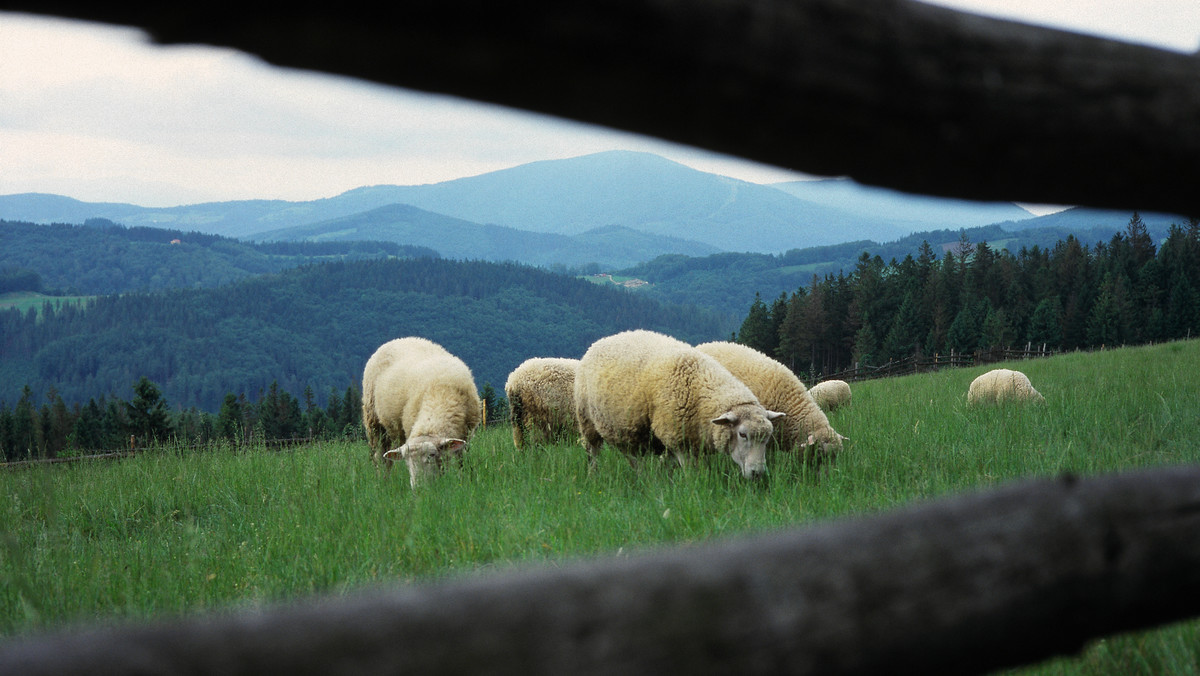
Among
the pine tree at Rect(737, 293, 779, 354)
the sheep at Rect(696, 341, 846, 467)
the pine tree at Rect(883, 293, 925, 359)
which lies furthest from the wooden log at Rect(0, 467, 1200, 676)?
the pine tree at Rect(737, 293, 779, 354)

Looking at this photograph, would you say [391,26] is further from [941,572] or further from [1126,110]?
[1126,110]

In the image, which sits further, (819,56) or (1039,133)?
(1039,133)

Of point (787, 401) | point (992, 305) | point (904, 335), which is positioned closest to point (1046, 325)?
point (992, 305)

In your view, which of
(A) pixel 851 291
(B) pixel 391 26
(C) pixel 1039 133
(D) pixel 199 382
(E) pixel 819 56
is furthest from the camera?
(D) pixel 199 382

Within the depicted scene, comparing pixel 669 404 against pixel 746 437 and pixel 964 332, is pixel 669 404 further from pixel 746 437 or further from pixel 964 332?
pixel 964 332

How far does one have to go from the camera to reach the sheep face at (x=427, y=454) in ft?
24.4

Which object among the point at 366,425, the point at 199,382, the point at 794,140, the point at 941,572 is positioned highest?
the point at 794,140

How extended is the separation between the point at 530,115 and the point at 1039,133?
711 mm

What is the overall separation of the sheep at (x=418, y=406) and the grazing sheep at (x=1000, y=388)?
8.30m

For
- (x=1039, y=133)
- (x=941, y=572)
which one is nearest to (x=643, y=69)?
(x=1039, y=133)

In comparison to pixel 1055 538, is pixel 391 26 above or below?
above

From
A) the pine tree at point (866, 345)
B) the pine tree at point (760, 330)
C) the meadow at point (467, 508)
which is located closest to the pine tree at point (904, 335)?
the pine tree at point (866, 345)

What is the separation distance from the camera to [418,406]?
8.83m

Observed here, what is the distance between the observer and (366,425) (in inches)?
410
